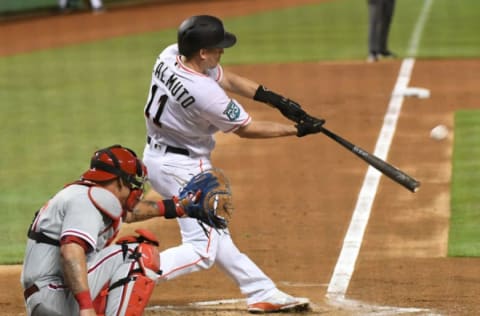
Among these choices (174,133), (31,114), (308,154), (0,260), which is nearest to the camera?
(174,133)

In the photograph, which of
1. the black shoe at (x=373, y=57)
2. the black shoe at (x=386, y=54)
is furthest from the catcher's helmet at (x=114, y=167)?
the black shoe at (x=386, y=54)

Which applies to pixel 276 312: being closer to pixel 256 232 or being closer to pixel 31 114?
pixel 256 232

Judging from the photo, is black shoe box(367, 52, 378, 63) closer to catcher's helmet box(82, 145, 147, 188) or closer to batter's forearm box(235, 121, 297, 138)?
batter's forearm box(235, 121, 297, 138)

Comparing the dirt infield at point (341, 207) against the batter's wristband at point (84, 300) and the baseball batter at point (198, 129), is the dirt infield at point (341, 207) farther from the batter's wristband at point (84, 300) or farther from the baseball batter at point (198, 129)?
the batter's wristband at point (84, 300)

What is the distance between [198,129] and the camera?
7258 millimetres

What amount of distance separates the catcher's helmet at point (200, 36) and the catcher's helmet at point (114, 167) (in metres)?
1.19

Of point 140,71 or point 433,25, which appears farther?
point 433,25

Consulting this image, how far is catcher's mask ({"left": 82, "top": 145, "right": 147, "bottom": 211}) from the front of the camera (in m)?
6.00

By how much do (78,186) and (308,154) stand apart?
664 cm

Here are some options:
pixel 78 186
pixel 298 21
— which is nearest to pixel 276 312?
pixel 78 186

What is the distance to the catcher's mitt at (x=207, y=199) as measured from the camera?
6.22 metres

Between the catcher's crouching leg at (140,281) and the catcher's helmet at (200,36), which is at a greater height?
the catcher's helmet at (200,36)

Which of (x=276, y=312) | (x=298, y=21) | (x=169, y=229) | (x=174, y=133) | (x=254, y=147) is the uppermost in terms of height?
(x=174, y=133)

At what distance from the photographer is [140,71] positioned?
62.2ft
